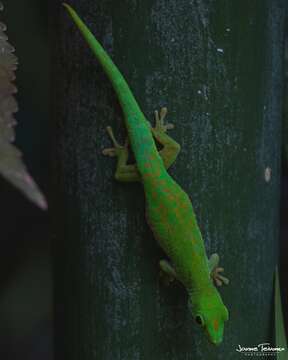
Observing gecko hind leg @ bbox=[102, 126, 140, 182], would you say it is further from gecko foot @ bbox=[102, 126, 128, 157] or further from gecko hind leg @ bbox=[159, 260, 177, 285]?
gecko hind leg @ bbox=[159, 260, 177, 285]

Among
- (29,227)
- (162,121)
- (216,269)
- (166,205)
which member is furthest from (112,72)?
(29,227)

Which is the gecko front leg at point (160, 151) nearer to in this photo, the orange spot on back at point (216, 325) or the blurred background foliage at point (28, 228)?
the orange spot on back at point (216, 325)

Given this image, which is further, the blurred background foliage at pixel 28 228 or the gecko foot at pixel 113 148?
the blurred background foliage at pixel 28 228

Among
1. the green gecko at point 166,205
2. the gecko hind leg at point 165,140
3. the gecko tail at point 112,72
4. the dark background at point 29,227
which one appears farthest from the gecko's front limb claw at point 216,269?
the dark background at point 29,227

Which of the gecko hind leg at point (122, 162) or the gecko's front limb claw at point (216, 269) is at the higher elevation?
the gecko hind leg at point (122, 162)

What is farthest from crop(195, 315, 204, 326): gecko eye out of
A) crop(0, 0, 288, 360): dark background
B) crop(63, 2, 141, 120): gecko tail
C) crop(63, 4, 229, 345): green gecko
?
crop(0, 0, 288, 360): dark background

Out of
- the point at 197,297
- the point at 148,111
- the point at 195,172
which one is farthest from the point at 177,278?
the point at 148,111
